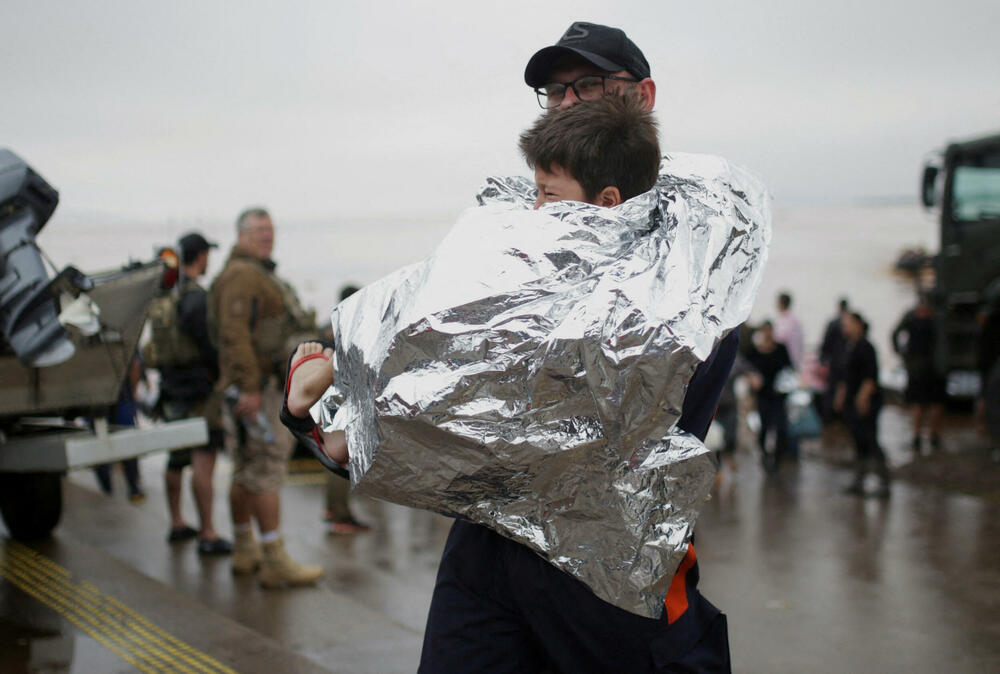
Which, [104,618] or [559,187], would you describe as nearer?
[559,187]

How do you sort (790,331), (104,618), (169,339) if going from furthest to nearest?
(790,331) → (169,339) → (104,618)

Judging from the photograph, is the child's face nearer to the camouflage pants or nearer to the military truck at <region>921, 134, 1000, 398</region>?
the camouflage pants

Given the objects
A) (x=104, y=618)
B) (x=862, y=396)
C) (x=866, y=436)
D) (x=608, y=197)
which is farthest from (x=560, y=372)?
(x=866, y=436)

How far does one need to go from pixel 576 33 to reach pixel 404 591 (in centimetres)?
394

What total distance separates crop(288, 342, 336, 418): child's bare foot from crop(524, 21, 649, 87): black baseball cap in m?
A: 0.81

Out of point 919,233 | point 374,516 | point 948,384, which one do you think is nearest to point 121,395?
point 374,516

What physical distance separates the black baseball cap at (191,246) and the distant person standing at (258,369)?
2.63ft

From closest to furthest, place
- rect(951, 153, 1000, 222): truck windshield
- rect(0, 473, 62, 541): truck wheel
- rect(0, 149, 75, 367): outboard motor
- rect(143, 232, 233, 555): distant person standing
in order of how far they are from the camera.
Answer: rect(0, 149, 75, 367): outboard motor
rect(0, 473, 62, 541): truck wheel
rect(143, 232, 233, 555): distant person standing
rect(951, 153, 1000, 222): truck windshield

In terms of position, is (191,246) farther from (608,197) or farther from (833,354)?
(833,354)

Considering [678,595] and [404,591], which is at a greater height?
[678,595]

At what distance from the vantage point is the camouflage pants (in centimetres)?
517

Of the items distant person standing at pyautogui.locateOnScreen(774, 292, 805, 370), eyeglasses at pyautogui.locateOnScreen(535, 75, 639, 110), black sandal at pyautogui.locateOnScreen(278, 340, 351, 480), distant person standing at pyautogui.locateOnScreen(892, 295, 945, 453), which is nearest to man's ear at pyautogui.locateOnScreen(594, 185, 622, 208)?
eyeglasses at pyautogui.locateOnScreen(535, 75, 639, 110)

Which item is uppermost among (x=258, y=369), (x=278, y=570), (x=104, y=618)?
(x=258, y=369)

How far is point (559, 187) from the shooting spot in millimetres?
1809
